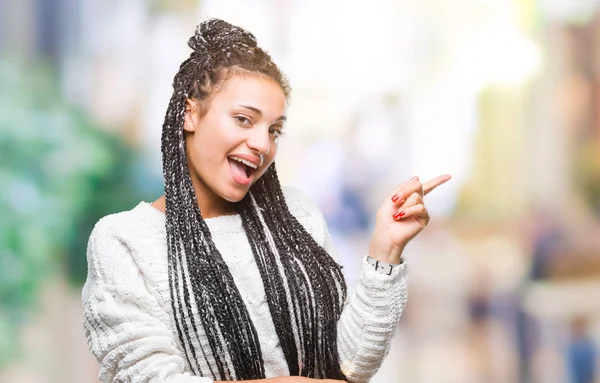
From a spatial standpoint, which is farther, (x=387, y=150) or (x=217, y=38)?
Result: (x=387, y=150)

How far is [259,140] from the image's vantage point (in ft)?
4.66

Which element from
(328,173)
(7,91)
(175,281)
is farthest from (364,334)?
(7,91)

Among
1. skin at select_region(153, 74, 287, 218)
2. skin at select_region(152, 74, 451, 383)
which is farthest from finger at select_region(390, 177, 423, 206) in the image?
skin at select_region(153, 74, 287, 218)

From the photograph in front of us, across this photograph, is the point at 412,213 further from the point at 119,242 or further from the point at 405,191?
the point at 119,242

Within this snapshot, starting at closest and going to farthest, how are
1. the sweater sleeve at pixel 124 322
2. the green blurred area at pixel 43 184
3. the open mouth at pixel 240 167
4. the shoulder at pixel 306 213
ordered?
1. the sweater sleeve at pixel 124 322
2. the open mouth at pixel 240 167
3. the shoulder at pixel 306 213
4. the green blurred area at pixel 43 184

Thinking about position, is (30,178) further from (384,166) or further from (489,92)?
(489,92)

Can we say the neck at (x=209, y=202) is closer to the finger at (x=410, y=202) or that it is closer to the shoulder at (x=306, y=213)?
the shoulder at (x=306, y=213)

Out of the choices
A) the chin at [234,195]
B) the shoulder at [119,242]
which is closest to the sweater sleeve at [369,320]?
the chin at [234,195]

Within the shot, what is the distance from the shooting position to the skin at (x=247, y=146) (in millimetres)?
1418

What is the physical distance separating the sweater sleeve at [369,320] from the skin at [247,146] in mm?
38

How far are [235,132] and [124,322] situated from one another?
0.34m

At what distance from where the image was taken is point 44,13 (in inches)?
145

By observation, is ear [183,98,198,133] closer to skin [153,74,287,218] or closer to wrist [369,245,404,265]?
skin [153,74,287,218]

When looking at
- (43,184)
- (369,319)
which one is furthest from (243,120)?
(43,184)
